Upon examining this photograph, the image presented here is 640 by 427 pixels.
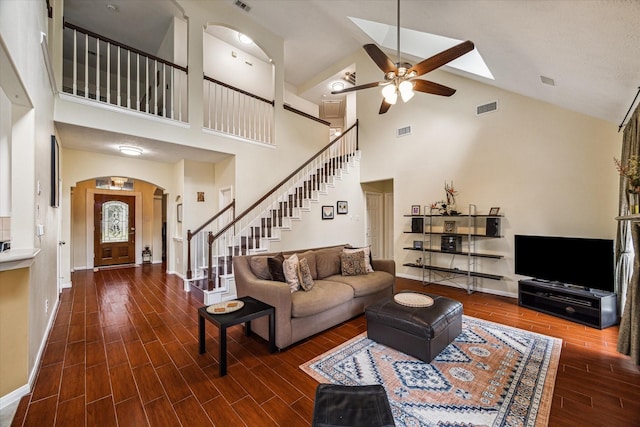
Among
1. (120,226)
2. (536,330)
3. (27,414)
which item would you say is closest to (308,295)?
(27,414)

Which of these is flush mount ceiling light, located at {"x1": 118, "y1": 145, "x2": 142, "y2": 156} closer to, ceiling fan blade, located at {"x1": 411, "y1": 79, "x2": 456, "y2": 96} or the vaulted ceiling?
the vaulted ceiling

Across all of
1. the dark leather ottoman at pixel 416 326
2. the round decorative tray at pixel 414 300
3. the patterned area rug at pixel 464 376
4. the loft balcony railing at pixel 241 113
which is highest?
the loft balcony railing at pixel 241 113

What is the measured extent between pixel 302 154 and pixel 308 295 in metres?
4.42

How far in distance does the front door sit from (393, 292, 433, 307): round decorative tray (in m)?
7.84

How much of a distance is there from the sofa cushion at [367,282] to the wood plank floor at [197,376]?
41cm

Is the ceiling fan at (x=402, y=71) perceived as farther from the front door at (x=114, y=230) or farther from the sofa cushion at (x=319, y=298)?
the front door at (x=114, y=230)

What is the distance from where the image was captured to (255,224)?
5.55 metres

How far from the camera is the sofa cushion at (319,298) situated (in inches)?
109

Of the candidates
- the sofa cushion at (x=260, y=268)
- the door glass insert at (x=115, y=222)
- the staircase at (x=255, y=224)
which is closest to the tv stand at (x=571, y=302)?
the sofa cushion at (x=260, y=268)

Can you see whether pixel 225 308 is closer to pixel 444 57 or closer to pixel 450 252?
pixel 444 57

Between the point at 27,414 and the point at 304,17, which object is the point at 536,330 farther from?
the point at 304,17

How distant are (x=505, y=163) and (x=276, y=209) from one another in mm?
4464

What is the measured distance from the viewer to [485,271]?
15.6 ft


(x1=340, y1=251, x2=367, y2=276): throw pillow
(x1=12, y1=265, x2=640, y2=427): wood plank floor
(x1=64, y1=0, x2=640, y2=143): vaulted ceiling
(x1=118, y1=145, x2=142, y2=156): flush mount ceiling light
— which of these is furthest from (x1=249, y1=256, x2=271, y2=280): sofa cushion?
(x1=118, y1=145, x2=142, y2=156): flush mount ceiling light
